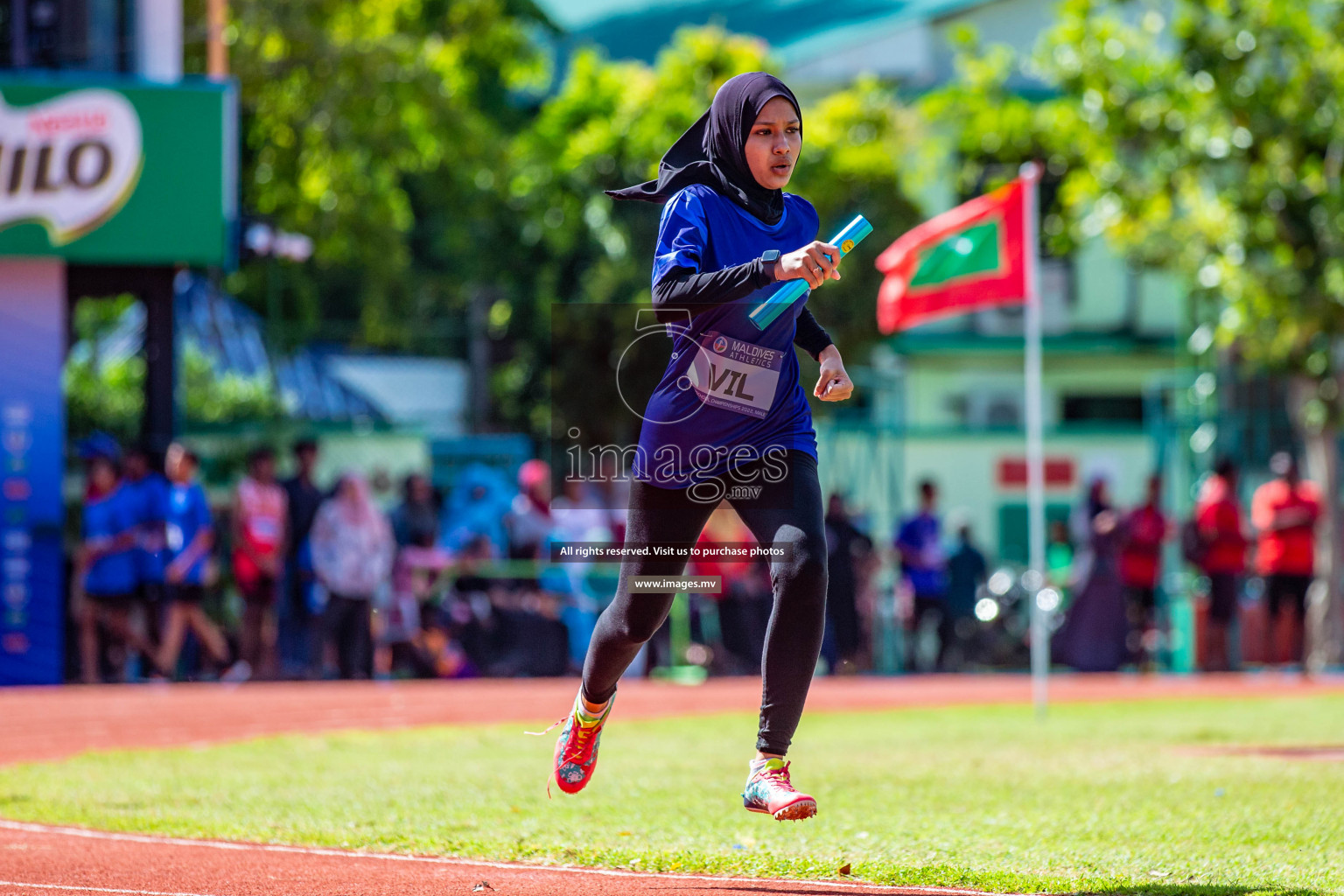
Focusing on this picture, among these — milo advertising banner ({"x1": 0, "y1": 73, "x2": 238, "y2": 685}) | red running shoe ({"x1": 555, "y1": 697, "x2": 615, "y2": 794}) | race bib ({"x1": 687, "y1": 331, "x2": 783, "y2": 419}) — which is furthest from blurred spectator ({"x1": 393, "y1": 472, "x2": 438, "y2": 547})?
race bib ({"x1": 687, "y1": 331, "x2": 783, "y2": 419})

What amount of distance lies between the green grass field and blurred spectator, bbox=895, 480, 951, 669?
6.65 m

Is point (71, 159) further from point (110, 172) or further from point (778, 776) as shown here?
point (778, 776)

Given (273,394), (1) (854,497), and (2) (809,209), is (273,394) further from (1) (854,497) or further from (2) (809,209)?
(2) (809,209)

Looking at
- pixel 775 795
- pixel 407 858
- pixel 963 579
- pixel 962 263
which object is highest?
pixel 962 263

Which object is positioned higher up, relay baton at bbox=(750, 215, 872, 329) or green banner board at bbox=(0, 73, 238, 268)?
green banner board at bbox=(0, 73, 238, 268)

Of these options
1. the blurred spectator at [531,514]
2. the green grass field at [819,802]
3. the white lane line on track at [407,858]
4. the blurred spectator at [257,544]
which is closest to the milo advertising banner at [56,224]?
the blurred spectator at [257,544]

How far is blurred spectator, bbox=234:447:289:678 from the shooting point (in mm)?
16281

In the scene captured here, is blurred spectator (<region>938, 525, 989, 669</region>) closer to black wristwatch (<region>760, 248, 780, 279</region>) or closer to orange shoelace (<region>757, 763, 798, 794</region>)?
orange shoelace (<region>757, 763, 798, 794</region>)

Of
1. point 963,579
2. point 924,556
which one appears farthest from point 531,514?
point 963,579

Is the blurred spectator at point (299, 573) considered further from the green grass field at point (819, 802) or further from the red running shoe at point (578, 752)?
the red running shoe at point (578, 752)

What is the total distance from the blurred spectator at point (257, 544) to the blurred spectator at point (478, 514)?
1718 mm

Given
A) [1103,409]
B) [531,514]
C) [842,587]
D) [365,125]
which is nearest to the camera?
[531,514]

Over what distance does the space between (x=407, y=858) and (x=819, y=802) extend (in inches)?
94.0

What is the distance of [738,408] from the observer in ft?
18.5
